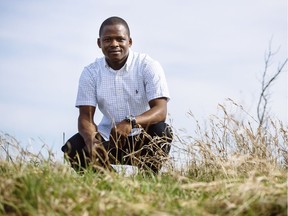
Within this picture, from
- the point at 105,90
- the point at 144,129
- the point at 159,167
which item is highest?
the point at 105,90

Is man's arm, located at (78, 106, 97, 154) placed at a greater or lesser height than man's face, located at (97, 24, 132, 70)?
lesser

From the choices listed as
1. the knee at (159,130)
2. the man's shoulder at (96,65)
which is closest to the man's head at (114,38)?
the man's shoulder at (96,65)

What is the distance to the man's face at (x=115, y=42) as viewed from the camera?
17.3ft

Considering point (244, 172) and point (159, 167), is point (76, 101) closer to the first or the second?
point (159, 167)

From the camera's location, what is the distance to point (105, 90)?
215 inches

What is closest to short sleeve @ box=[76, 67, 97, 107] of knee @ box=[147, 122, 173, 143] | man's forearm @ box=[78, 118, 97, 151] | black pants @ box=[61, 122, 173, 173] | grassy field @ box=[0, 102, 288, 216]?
man's forearm @ box=[78, 118, 97, 151]

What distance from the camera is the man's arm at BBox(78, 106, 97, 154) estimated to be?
16.5ft

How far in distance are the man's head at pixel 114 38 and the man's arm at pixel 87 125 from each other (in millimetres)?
506

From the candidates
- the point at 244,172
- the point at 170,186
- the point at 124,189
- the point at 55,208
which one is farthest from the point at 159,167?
the point at 55,208

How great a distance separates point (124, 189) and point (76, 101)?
2450 mm

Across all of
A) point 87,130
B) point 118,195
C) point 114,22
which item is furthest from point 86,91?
point 118,195

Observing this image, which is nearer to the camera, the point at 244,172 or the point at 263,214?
the point at 263,214

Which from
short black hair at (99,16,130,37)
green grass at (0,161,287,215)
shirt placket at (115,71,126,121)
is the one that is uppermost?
short black hair at (99,16,130,37)

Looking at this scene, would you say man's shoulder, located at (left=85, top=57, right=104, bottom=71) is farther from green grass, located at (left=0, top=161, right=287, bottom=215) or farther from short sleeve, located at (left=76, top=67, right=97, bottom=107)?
green grass, located at (left=0, top=161, right=287, bottom=215)
